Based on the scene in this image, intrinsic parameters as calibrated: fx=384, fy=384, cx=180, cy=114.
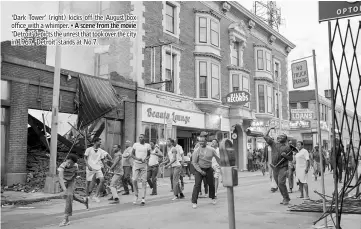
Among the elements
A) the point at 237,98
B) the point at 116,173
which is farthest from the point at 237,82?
the point at 116,173

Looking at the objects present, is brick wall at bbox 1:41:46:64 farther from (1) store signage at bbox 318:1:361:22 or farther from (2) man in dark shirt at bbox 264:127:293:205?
(1) store signage at bbox 318:1:361:22

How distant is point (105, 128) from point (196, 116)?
24.4ft

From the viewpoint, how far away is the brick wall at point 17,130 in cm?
1398

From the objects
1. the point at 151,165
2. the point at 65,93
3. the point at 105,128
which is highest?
the point at 65,93

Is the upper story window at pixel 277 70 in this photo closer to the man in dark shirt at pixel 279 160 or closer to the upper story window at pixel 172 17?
the upper story window at pixel 172 17

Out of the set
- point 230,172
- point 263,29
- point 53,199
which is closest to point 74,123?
point 53,199

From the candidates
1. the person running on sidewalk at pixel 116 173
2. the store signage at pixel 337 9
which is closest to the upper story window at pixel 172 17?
the person running on sidewalk at pixel 116 173

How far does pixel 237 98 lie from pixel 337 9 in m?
21.4

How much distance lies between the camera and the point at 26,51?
591 inches

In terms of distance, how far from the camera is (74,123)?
1730cm

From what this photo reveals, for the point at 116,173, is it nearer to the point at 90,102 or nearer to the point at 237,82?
the point at 90,102

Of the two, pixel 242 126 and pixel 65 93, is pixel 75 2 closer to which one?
pixel 65 93

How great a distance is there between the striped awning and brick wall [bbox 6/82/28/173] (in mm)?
2798

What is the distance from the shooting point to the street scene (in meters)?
7.75
